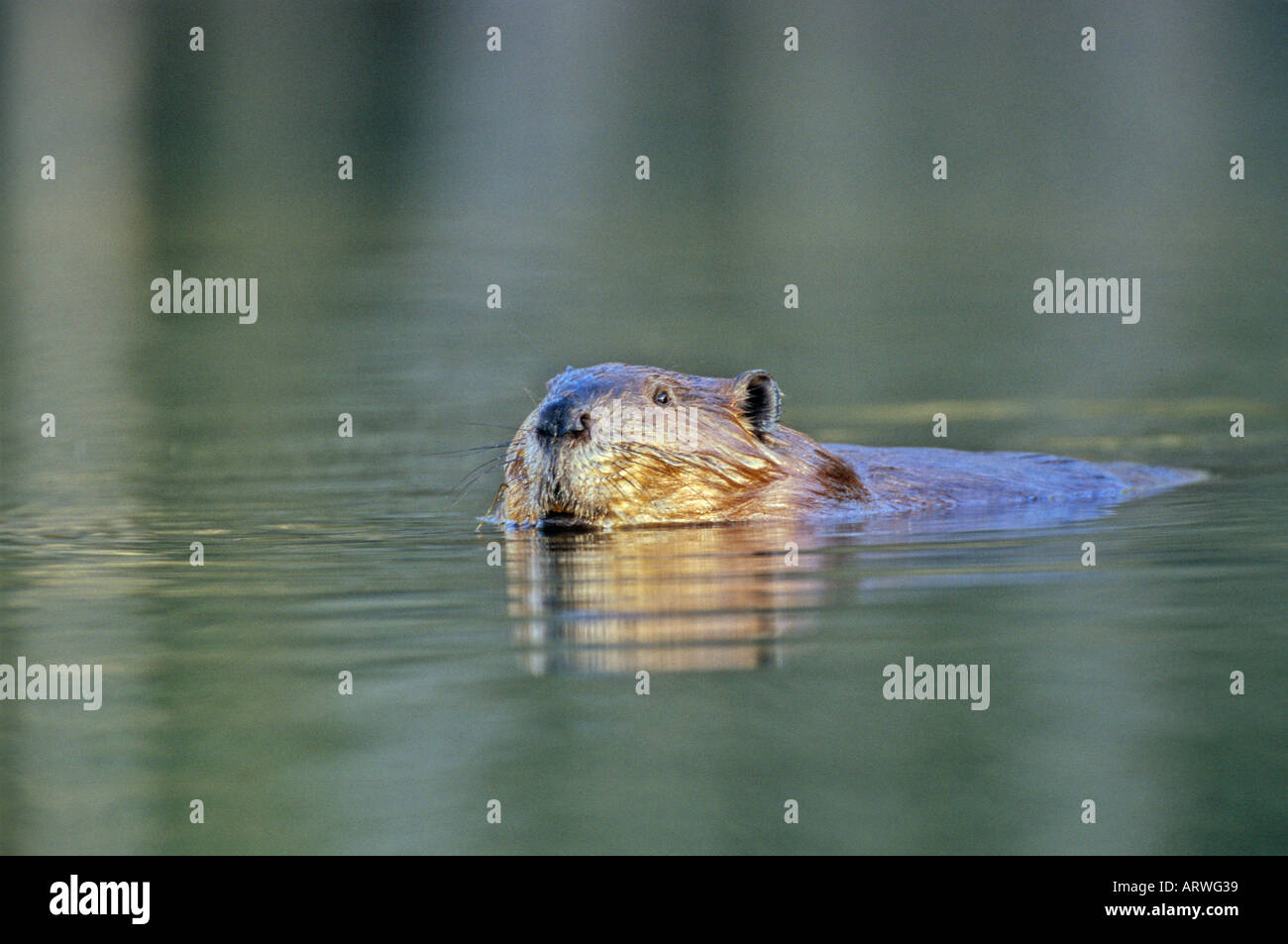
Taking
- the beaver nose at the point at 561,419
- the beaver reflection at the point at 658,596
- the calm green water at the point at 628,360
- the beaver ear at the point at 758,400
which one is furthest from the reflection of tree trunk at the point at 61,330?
the beaver ear at the point at 758,400

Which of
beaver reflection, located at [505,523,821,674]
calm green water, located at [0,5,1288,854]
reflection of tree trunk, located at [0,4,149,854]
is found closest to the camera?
calm green water, located at [0,5,1288,854]

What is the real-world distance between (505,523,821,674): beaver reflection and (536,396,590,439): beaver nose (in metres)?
0.51

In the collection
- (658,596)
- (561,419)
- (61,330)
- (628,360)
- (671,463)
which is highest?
(61,330)

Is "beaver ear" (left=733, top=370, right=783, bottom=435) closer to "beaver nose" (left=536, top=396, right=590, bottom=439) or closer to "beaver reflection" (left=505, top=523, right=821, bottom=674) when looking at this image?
"beaver reflection" (left=505, top=523, right=821, bottom=674)

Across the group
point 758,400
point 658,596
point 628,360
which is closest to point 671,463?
point 758,400

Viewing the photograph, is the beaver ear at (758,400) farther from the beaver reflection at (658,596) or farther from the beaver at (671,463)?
the beaver reflection at (658,596)

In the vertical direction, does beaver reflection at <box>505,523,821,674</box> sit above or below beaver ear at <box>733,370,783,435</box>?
below

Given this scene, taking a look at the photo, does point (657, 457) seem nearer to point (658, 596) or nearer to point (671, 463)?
point (671, 463)

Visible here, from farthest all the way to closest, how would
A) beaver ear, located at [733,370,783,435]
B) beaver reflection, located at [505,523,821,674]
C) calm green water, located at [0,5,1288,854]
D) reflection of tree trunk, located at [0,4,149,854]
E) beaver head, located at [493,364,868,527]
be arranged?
beaver ear, located at [733,370,783,435] < beaver head, located at [493,364,868,527] < beaver reflection, located at [505,523,821,674] < reflection of tree trunk, located at [0,4,149,854] < calm green water, located at [0,5,1288,854]

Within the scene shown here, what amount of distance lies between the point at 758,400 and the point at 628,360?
22.1ft

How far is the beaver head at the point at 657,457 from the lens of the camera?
28.4ft

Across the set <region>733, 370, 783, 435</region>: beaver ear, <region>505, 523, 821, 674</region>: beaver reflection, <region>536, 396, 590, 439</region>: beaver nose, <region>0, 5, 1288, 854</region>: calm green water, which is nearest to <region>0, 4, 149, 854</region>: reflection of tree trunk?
<region>0, 5, 1288, 854</region>: calm green water

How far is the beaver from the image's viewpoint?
867 cm

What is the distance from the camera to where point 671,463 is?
29.1ft
